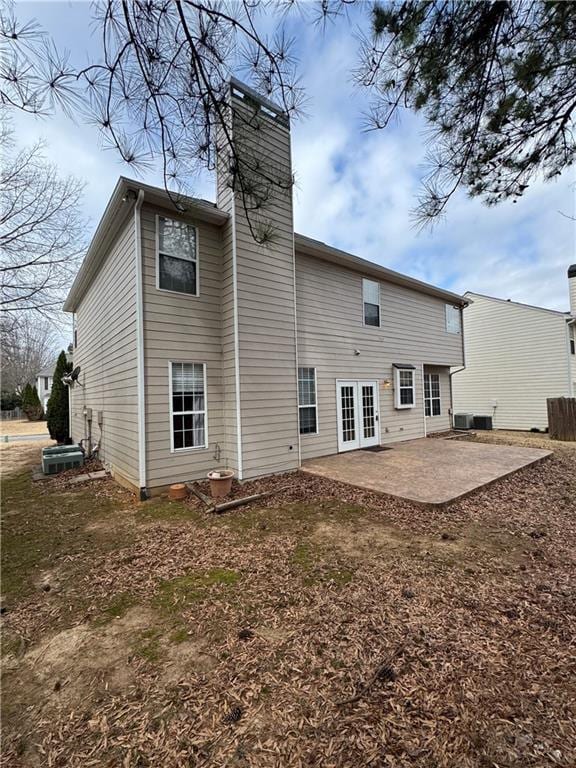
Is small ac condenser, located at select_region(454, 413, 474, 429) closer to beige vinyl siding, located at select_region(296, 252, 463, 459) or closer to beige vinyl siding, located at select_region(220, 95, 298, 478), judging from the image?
beige vinyl siding, located at select_region(296, 252, 463, 459)

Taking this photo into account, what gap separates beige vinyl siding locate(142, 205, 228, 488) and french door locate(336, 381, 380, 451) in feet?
11.7

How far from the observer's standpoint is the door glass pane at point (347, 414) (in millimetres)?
9055

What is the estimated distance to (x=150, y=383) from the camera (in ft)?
19.1

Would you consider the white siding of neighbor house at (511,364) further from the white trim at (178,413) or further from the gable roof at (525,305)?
the white trim at (178,413)

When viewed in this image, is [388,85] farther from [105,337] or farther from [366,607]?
[105,337]

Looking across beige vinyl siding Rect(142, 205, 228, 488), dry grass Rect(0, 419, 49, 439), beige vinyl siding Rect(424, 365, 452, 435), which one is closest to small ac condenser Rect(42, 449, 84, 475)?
beige vinyl siding Rect(142, 205, 228, 488)

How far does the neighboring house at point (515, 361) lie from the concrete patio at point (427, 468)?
27.5 feet

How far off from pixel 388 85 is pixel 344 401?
6.87 m

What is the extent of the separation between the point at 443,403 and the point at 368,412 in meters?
5.00

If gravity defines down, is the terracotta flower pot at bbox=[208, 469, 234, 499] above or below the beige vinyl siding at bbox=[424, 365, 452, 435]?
below

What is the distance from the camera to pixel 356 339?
9.53m

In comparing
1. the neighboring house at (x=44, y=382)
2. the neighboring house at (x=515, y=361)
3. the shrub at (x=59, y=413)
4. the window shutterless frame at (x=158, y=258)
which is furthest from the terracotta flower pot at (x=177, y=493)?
the neighboring house at (x=44, y=382)

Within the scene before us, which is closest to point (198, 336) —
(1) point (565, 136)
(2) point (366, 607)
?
(2) point (366, 607)

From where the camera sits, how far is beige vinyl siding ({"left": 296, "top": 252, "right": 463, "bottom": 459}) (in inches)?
330
